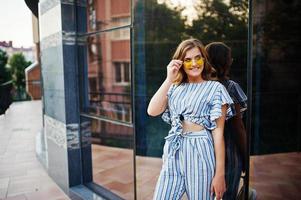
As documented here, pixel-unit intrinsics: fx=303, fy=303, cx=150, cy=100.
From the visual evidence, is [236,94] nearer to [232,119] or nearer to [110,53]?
[232,119]

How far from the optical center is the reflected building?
3633 millimetres

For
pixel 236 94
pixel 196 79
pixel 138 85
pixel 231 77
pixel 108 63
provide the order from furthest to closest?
pixel 108 63 < pixel 138 85 < pixel 231 77 < pixel 236 94 < pixel 196 79

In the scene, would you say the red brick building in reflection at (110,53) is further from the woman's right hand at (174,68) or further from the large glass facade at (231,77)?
the woman's right hand at (174,68)

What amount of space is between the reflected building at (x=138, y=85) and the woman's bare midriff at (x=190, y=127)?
0.37 m

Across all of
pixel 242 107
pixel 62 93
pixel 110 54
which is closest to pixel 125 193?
pixel 62 93

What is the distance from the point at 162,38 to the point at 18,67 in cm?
2196

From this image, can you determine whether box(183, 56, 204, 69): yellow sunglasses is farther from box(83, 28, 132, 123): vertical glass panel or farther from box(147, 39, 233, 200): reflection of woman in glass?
box(83, 28, 132, 123): vertical glass panel

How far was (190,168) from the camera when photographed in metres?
1.76

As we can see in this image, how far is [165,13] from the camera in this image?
7891 mm

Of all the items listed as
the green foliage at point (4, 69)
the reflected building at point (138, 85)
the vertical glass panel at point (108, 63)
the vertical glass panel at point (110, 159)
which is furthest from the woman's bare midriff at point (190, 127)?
the green foliage at point (4, 69)

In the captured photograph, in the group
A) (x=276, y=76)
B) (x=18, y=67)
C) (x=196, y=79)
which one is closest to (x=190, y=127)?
(x=196, y=79)

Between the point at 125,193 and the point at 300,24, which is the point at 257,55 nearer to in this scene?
the point at 300,24

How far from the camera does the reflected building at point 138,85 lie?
3.63 metres

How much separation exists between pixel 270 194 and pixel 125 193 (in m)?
1.78
